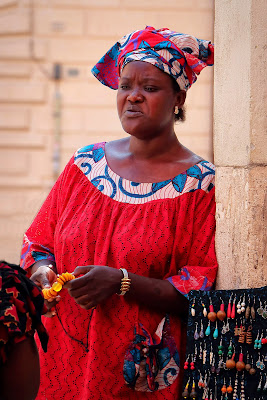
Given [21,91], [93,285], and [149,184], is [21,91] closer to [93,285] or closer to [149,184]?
[149,184]

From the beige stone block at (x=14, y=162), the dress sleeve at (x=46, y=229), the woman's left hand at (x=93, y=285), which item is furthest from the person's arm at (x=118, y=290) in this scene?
the beige stone block at (x=14, y=162)

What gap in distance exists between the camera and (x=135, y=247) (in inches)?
118

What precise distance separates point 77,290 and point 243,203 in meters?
0.79

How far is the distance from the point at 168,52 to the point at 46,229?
1057 mm

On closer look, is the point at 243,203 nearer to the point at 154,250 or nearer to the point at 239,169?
the point at 239,169

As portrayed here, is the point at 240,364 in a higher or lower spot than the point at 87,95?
lower

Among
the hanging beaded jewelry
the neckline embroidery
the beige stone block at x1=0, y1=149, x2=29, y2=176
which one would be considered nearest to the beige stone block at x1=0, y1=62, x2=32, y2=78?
the beige stone block at x1=0, y1=149, x2=29, y2=176

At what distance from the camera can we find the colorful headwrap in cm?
313

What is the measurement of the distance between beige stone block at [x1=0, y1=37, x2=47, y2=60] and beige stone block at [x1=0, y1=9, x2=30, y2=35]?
93mm

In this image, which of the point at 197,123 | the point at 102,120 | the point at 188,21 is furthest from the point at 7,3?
the point at 197,123

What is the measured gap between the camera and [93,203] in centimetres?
319

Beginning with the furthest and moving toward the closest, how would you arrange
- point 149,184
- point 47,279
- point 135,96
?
point 149,184, point 135,96, point 47,279

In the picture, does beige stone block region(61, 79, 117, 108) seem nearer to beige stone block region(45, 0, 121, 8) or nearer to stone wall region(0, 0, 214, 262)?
stone wall region(0, 0, 214, 262)

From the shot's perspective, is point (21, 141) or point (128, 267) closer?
point (128, 267)
